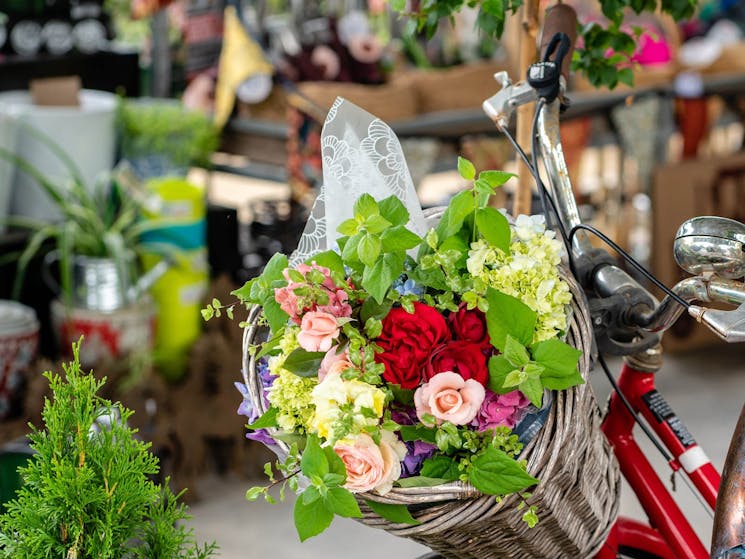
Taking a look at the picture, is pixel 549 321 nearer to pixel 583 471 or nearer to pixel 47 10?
pixel 583 471

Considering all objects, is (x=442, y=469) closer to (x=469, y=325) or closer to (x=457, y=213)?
(x=469, y=325)

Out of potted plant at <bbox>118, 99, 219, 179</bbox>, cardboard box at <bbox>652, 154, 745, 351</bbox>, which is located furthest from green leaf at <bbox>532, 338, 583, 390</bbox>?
cardboard box at <bbox>652, 154, 745, 351</bbox>

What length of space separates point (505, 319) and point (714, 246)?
22 cm

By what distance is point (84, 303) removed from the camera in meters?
2.97

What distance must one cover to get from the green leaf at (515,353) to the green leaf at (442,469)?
109mm

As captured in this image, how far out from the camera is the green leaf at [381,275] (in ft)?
3.07

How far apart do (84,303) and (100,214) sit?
0.29 meters

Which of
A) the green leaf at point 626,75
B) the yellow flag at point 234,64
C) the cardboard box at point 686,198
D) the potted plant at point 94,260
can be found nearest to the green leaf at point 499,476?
the green leaf at point 626,75

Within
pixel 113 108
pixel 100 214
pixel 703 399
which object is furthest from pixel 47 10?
pixel 703 399

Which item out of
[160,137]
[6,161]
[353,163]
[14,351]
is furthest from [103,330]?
[353,163]

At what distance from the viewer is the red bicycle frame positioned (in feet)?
4.43

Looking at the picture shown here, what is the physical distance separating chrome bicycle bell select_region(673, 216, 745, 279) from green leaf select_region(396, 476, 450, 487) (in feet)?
1.04

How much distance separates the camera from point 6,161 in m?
3.04

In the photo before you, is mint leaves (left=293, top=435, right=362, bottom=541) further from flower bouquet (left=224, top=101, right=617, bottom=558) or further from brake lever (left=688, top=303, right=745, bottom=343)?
brake lever (left=688, top=303, right=745, bottom=343)
